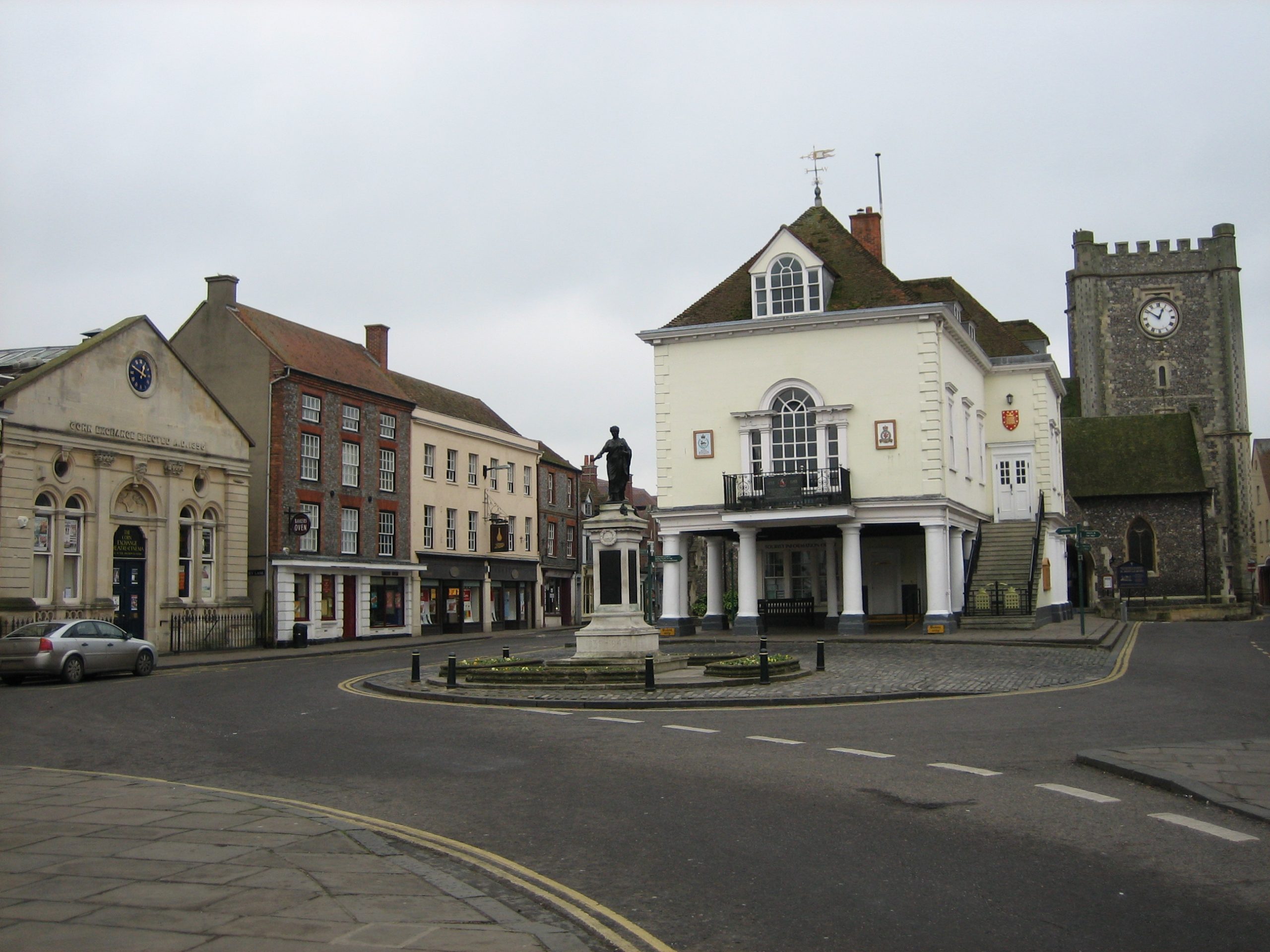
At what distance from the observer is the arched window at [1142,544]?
61031mm

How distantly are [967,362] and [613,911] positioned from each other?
3573 centimetres

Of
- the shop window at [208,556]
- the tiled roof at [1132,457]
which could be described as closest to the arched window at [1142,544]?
the tiled roof at [1132,457]

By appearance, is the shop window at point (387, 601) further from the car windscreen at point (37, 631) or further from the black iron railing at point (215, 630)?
the car windscreen at point (37, 631)

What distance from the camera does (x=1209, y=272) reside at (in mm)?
73188

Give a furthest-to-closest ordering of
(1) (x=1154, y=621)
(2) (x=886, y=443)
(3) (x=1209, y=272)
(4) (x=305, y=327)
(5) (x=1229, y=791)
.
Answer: (3) (x=1209, y=272) → (4) (x=305, y=327) → (1) (x=1154, y=621) → (2) (x=886, y=443) → (5) (x=1229, y=791)

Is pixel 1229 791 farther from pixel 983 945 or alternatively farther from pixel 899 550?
pixel 899 550

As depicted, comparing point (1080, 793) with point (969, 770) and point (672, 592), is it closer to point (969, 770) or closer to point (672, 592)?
point (969, 770)

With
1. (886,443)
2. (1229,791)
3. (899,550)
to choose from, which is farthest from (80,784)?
(899,550)

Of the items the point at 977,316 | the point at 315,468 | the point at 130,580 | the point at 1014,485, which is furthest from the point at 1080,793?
the point at 977,316

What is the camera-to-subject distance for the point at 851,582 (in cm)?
3319

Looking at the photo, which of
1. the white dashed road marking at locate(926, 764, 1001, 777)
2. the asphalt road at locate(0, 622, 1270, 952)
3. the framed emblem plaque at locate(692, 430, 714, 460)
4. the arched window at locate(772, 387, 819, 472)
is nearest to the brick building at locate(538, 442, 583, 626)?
the framed emblem plaque at locate(692, 430, 714, 460)

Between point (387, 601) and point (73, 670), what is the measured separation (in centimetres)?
2376

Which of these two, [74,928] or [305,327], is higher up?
[305,327]

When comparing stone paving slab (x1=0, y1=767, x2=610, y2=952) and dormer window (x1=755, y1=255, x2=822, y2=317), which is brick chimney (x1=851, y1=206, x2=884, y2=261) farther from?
stone paving slab (x1=0, y1=767, x2=610, y2=952)
